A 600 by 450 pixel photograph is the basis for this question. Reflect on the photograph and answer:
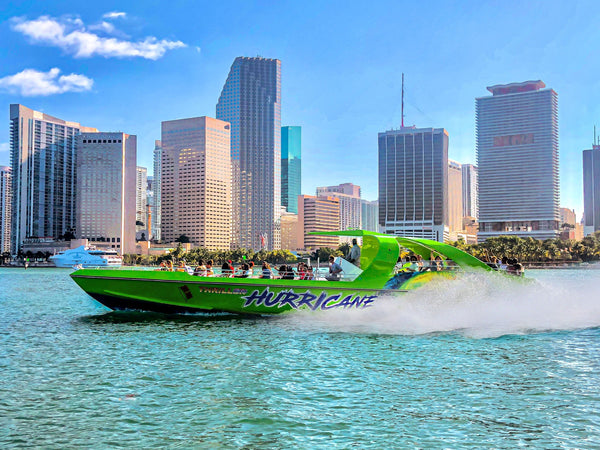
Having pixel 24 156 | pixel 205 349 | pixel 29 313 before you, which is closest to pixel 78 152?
pixel 24 156

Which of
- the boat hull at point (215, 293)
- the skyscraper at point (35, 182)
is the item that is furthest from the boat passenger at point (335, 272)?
the skyscraper at point (35, 182)

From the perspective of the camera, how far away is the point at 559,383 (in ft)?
31.2

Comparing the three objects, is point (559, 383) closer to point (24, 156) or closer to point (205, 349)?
point (205, 349)

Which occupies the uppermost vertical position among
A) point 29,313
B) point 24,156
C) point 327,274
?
point 24,156

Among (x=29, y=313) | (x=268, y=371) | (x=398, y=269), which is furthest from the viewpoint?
(x=29, y=313)

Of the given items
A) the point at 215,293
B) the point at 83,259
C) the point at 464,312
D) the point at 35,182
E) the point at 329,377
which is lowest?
the point at 83,259

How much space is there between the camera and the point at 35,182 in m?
191

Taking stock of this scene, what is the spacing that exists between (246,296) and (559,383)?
9.86 m

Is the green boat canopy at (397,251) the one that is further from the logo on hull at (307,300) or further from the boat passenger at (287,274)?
the boat passenger at (287,274)

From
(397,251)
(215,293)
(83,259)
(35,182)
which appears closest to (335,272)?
(397,251)

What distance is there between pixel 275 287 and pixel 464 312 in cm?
571

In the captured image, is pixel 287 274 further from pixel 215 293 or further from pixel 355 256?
pixel 215 293

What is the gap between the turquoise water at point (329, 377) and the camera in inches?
283

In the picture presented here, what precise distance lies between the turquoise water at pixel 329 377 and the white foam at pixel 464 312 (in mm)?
41
